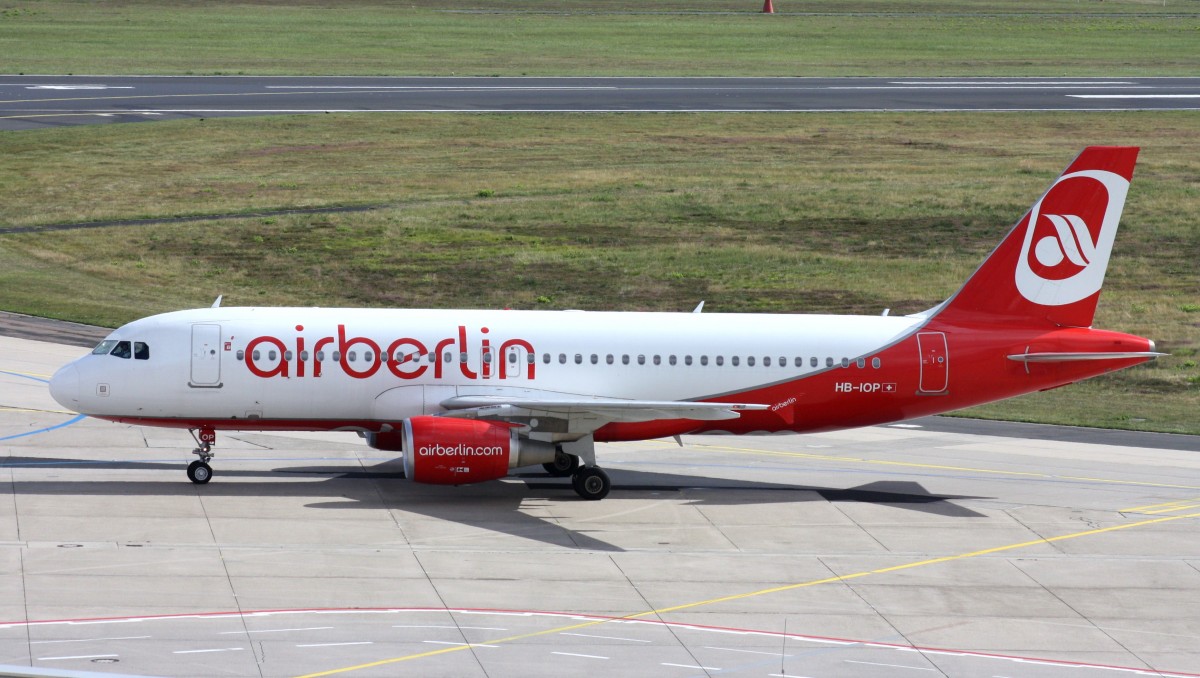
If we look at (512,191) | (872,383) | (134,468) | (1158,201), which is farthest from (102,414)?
(1158,201)

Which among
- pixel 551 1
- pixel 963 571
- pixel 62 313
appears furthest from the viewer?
pixel 551 1

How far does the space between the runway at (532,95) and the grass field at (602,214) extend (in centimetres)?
378

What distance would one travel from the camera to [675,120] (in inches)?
3725

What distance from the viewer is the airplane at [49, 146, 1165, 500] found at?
36.2 metres

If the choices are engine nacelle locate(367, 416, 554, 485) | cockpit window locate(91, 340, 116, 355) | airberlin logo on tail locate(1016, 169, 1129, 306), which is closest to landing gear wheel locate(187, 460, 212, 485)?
cockpit window locate(91, 340, 116, 355)

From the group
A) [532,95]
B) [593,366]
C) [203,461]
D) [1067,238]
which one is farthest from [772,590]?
[532,95]

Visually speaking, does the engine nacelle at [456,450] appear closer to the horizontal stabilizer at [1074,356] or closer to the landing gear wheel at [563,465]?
the landing gear wheel at [563,465]

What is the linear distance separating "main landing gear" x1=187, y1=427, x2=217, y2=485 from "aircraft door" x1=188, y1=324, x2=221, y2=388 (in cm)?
146

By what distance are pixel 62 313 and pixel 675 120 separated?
47030 millimetres

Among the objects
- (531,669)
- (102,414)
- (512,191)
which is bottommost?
(531,669)

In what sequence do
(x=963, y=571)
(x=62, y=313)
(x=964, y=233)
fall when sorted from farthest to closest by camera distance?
1. (x=964, y=233)
2. (x=62, y=313)
3. (x=963, y=571)

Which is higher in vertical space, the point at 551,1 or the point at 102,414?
the point at 551,1

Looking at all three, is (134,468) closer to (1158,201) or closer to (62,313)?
(62,313)

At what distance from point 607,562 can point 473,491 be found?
6.71 m
